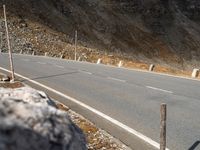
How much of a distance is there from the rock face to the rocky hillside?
4088cm

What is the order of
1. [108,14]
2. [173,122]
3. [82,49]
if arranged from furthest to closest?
[108,14]
[82,49]
[173,122]

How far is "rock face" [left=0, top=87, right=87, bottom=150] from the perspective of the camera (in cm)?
312

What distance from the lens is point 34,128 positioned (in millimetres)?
3512

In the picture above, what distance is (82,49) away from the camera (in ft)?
151

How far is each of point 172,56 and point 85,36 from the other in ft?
49.6

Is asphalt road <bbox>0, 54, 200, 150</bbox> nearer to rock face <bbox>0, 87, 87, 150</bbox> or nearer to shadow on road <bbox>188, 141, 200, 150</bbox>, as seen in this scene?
shadow on road <bbox>188, 141, 200, 150</bbox>

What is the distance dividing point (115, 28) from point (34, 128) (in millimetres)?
61918

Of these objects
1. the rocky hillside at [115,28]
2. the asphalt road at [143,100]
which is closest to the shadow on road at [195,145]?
the asphalt road at [143,100]

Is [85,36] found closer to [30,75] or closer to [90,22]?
[90,22]

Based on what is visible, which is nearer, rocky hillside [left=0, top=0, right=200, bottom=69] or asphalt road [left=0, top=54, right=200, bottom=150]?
asphalt road [left=0, top=54, right=200, bottom=150]

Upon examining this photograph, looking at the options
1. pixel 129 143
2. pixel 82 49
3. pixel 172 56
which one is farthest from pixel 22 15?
pixel 129 143

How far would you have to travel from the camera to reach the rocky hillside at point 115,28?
51.4 metres

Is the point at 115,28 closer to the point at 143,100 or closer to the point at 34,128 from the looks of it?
the point at 143,100

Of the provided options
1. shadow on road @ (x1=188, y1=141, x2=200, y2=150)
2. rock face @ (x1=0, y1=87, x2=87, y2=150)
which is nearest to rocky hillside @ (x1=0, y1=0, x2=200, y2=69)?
shadow on road @ (x1=188, y1=141, x2=200, y2=150)
